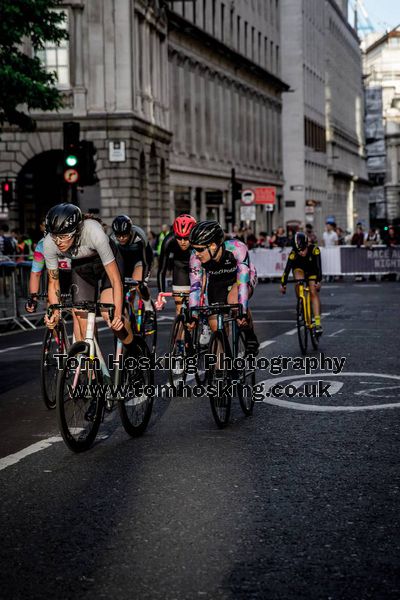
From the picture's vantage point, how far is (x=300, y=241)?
1683 cm

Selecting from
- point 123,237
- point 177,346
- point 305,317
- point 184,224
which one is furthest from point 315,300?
point 177,346

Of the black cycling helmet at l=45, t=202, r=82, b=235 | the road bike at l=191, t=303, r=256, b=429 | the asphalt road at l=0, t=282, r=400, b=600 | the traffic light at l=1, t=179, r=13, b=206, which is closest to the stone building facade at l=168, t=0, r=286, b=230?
the traffic light at l=1, t=179, r=13, b=206

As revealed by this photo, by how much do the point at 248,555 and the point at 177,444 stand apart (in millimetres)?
3227

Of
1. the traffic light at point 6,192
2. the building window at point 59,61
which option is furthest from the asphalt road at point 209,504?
the building window at point 59,61

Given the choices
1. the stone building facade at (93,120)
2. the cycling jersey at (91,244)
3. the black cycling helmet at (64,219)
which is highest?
the stone building facade at (93,120)

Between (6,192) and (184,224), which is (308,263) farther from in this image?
(6,192)

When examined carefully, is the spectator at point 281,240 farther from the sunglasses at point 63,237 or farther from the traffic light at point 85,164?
the sunglasses at point 63,237

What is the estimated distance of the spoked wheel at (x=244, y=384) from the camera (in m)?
10.2

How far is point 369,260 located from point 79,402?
112ft

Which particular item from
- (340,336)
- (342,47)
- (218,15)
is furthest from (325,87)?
(340,336)

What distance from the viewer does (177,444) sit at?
8.95 meters

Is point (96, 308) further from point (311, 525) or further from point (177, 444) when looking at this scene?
point (311, 525)

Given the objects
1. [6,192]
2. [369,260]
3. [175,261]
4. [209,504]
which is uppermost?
[6,192]

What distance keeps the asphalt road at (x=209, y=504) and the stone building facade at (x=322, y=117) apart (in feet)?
213
